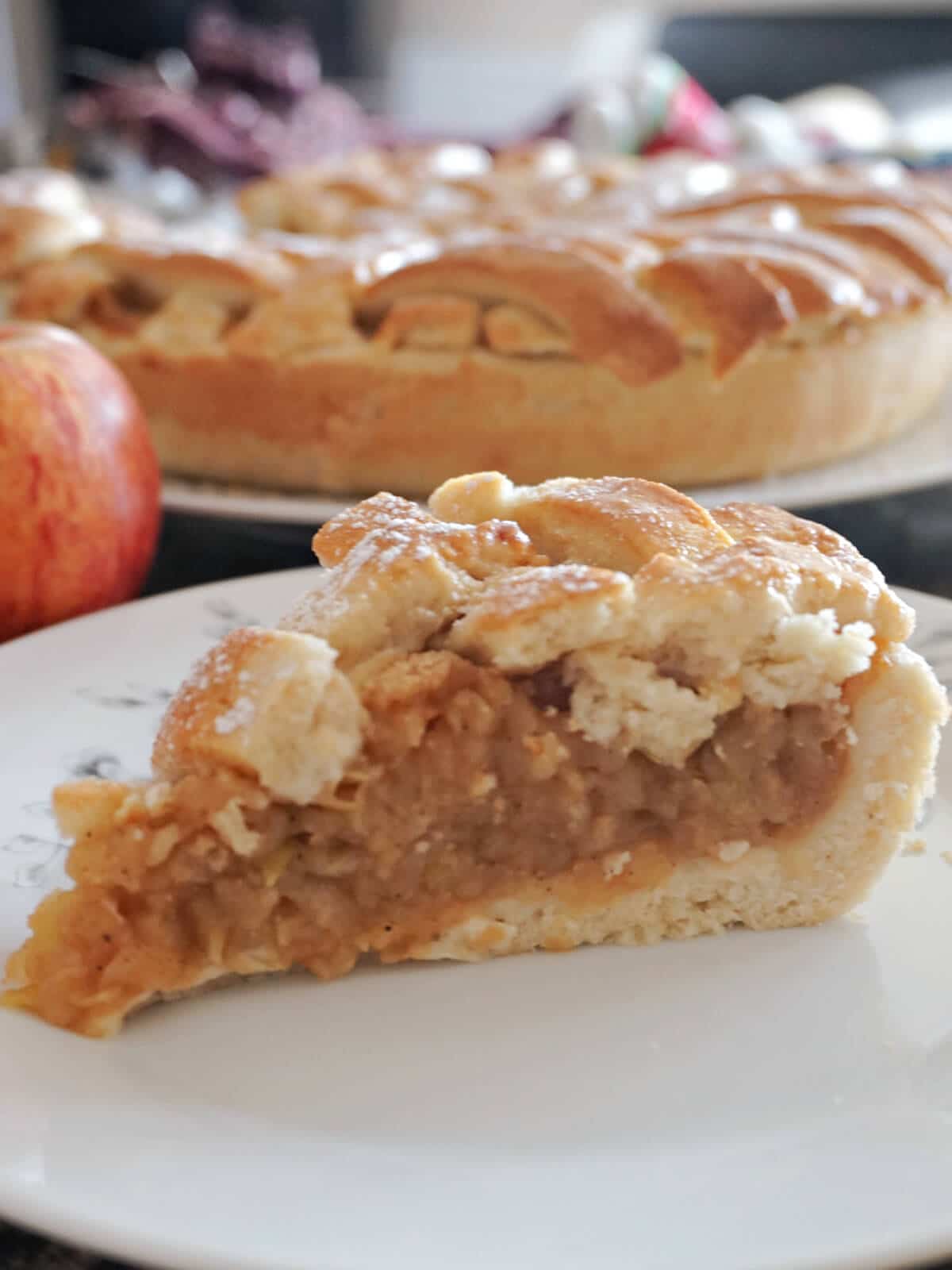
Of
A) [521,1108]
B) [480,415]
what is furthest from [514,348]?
[521,1108]

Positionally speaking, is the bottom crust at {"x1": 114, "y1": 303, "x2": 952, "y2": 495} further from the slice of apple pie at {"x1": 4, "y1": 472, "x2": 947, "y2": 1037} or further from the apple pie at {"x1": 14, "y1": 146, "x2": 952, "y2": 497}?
the slice of apple pie at {"x1": 4, "y1": 472, "x2": 947, "y2": 1037}

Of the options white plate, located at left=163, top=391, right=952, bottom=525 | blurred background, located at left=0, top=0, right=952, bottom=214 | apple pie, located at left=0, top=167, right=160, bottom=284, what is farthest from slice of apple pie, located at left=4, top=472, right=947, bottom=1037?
blurred background, located at left=0, top=0, right=952, bottom=214

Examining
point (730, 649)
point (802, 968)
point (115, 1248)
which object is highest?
point (730, 649)

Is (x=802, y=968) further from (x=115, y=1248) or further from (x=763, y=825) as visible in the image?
(x=115, y=1248)

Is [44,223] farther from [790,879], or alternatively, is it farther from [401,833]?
[790,879]

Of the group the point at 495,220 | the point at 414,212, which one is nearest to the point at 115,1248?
the point at 495,220

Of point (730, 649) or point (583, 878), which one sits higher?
→ point (730, 649)
